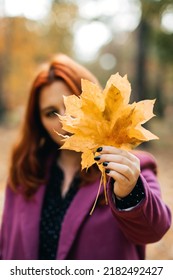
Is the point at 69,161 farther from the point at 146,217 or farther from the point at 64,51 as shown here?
the point at 64,51

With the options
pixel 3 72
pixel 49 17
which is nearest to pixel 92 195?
pixel 49 17

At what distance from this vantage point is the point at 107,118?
1.02 metres

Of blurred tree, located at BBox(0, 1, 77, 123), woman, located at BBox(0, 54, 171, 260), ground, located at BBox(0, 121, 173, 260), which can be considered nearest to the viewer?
woman, located at BBox(0, 54, 171, 260)

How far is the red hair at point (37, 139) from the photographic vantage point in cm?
166

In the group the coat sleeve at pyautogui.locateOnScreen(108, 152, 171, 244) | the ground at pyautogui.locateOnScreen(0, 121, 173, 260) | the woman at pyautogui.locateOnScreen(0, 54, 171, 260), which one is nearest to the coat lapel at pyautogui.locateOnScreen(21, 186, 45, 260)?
the woman at pyautogui.locateOnScreen(0, 54, 171, 260)

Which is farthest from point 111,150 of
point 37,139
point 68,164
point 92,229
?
point 37,139

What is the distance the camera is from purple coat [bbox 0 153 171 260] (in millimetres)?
1318

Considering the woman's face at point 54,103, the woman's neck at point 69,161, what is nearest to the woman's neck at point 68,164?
the woman's neck at point 69,161

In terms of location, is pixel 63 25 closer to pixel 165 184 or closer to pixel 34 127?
pixel 165 184

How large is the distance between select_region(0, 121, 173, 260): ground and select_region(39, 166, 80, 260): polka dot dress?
146cm

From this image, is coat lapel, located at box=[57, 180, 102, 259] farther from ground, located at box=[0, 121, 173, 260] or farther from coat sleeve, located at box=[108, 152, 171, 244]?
ground, located at box=[0, 121, 173, 260]

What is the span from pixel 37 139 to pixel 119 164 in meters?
1.01

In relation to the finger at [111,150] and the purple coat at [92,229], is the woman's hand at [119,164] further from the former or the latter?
the purple coat at [92,229]
